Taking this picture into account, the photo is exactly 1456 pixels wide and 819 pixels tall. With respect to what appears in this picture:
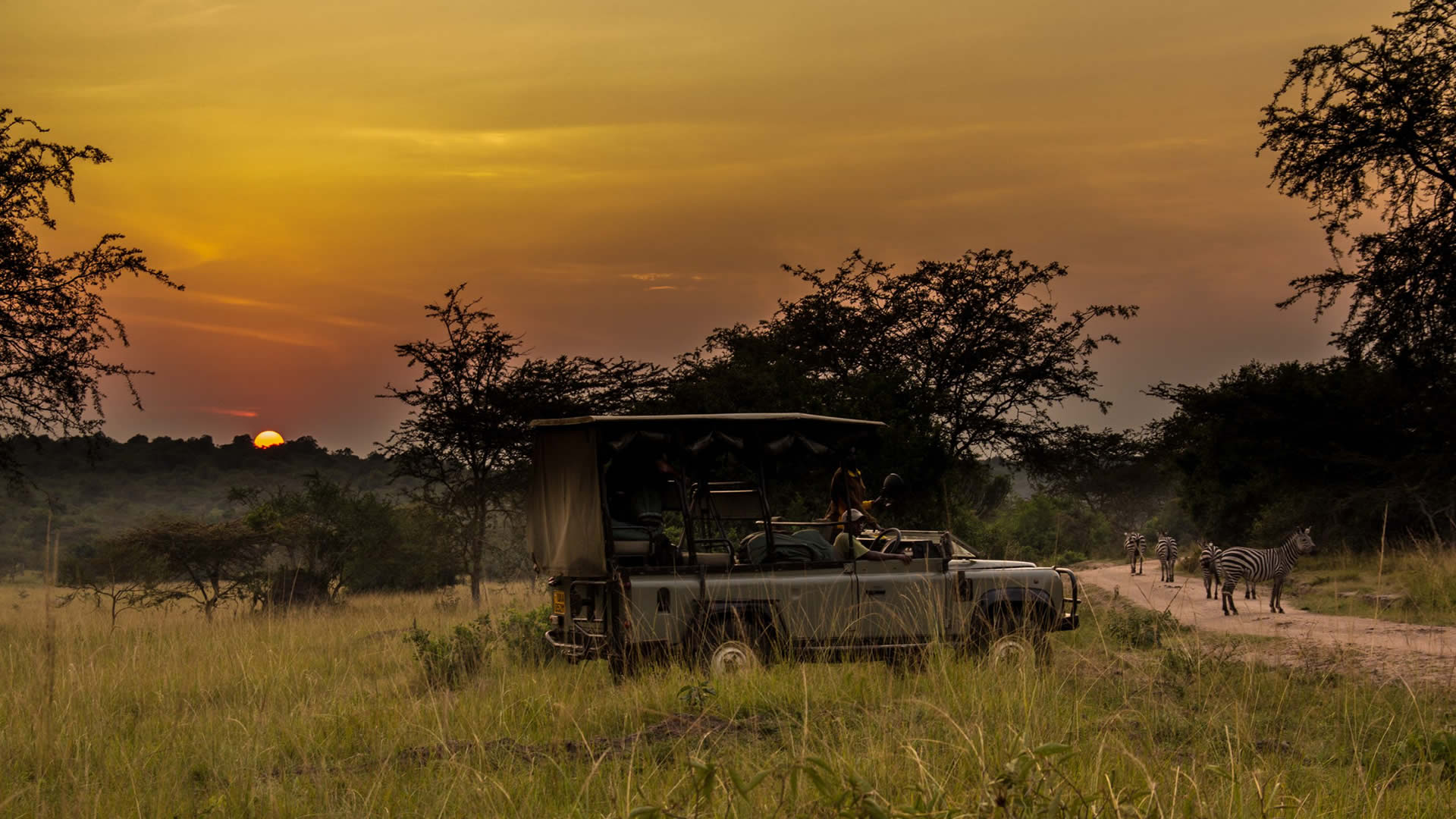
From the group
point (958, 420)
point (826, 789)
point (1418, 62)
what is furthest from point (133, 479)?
point (826, 789)

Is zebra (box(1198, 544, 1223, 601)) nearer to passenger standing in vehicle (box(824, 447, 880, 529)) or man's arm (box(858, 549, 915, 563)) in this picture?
passenger standing in vehicle (box(824, 447, 880, 529))

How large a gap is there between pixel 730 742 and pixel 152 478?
89.6 meters

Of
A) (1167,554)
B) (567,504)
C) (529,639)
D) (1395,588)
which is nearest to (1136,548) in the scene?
(1167,554)

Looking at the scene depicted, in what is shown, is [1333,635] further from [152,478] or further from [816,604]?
[152,478]

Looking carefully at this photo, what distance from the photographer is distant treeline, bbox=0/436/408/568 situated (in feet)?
227

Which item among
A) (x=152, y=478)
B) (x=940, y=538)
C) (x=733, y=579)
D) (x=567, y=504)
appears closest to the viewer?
(x=733, y=579)

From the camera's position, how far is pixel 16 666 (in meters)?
11.9

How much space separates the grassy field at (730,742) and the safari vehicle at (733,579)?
425 mm

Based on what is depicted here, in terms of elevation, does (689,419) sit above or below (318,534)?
above

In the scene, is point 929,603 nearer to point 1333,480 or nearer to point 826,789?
point 826,789

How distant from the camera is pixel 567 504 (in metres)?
10.3

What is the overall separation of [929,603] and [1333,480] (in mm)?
27581

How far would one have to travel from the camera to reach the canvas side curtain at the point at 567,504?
985 cm

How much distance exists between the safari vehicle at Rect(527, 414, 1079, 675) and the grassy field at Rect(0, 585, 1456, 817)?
42cm
